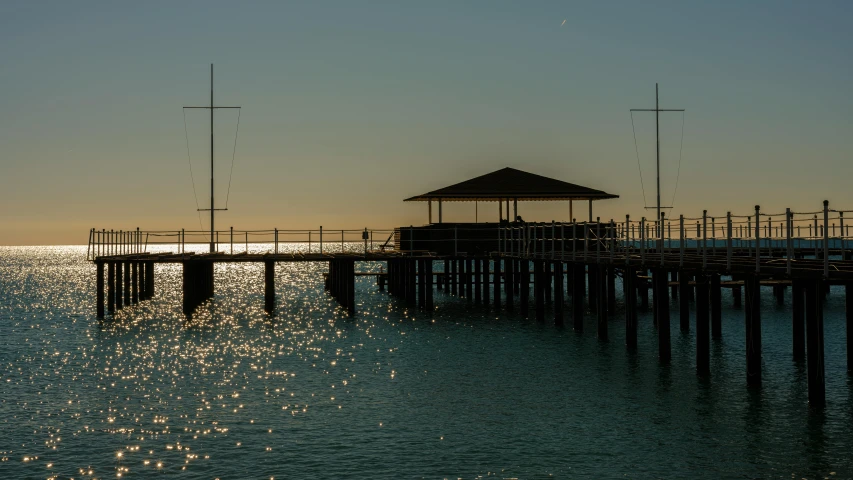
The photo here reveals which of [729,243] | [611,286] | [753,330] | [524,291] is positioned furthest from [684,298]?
[524,291]

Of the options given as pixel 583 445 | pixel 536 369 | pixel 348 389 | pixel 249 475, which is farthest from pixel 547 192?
pixel 249 475

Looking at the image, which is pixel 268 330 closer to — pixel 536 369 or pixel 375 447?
pixel 536 369

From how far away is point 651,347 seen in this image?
97.8 ft

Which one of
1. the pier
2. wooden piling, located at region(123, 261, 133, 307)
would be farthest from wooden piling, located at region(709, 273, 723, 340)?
wooden piling, located at region(123, 261, 133, 307)

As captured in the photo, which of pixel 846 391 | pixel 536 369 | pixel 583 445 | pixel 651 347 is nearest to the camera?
pixel 583 445

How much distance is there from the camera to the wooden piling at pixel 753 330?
20.4m

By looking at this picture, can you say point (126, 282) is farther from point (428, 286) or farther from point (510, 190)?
point (510, 190)

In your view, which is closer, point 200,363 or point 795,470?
point 795,470

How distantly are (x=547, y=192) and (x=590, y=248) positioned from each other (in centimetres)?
324

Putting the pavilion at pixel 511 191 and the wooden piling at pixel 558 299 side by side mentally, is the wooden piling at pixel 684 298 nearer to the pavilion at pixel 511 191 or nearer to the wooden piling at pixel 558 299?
the wooden piling at pixel 558 299

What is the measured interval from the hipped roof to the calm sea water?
8659 mm

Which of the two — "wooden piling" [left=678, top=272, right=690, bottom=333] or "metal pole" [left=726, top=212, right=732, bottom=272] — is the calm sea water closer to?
"wooden piling" [left=678, top=272, right=690, bottom=333]

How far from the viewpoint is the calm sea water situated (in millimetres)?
15750

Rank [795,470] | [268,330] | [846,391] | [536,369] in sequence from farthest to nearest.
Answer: [268,330] → [536,369] → [846,391] → [795,470]
